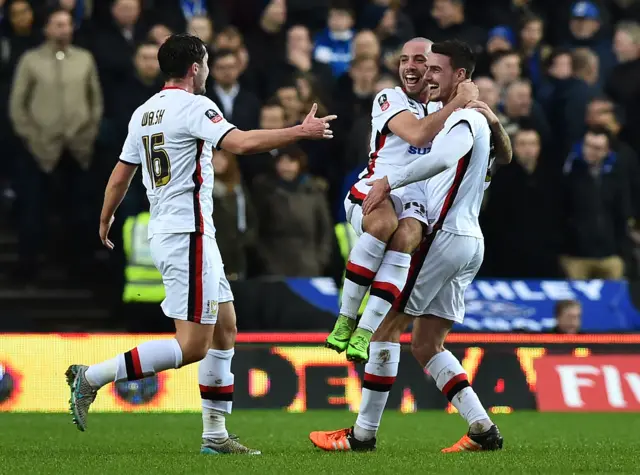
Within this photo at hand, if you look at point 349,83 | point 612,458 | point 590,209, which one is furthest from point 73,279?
point 612,458

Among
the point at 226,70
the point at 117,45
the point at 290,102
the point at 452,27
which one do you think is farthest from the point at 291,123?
the point at 452,27

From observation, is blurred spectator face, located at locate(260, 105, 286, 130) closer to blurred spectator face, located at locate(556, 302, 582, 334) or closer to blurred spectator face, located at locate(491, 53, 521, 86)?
blurred spectator face, located at locate(491, 53, 521, 86)

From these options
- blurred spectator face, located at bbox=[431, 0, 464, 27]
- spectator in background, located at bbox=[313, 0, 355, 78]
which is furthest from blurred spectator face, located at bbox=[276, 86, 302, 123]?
blurred spectator face, located at bbox=[431, 0, 464, 27]

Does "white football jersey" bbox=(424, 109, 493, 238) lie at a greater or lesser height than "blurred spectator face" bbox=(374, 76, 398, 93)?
greater

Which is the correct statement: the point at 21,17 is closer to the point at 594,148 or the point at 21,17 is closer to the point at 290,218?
the point at 290,218

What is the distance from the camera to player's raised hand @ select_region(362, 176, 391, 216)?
28.2 feet

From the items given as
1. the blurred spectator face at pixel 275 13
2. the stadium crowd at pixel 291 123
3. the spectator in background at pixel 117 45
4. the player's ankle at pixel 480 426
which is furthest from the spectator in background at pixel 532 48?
the player's ankle at pixel 480 426

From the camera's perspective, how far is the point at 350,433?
8.99 meters

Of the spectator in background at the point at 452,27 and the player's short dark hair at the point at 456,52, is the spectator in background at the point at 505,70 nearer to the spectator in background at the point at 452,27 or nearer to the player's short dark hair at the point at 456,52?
the spectator in background at the point at 452,27

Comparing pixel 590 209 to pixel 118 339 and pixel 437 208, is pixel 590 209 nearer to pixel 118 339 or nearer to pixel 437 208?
pixel 118 339

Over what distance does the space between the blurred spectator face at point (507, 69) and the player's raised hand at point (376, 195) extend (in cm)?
789

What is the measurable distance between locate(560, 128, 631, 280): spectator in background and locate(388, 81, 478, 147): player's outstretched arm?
23.3 ft

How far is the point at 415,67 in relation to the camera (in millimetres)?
8883

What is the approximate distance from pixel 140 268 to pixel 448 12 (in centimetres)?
540
